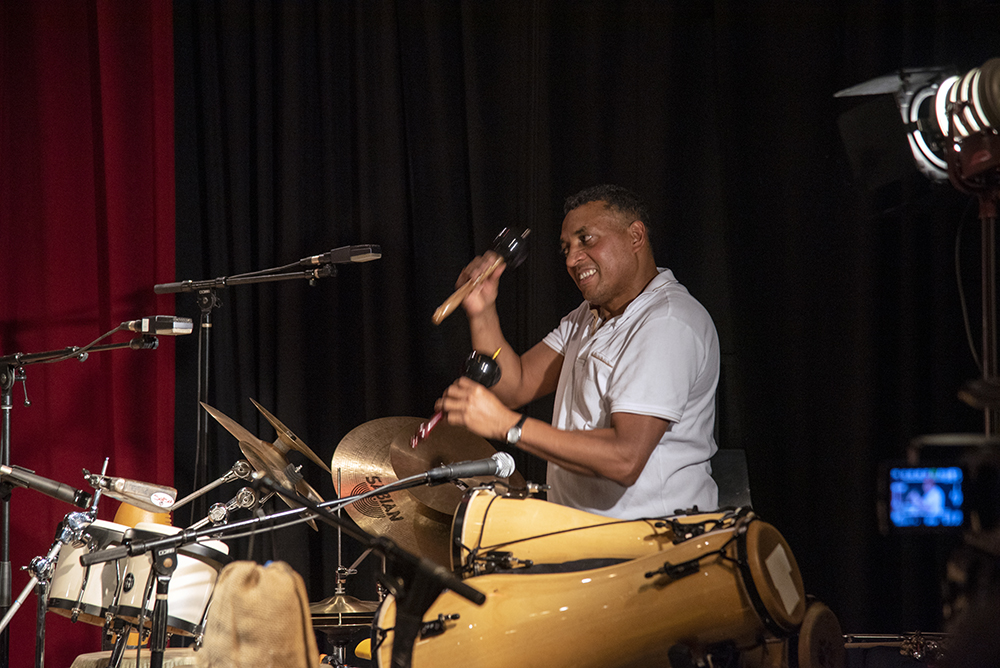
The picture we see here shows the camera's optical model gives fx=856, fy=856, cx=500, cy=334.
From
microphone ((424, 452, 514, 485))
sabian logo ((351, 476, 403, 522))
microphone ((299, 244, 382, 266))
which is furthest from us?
microphone ((299, 244, 382, 266))

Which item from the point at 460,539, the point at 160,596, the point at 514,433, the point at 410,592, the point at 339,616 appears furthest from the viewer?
the point at 339,616

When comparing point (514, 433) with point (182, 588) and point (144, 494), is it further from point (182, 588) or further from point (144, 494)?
point (182, 588)

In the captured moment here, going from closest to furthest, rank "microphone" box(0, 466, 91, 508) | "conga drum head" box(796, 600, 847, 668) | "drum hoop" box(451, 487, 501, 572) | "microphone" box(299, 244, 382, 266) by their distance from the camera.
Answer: "conga drum head" box(796, 600, 847, 668) → "microphone" box(0, 466, 91, 508) → "drum hoop" box(451, 487, 501, 572) → "microphone" box(299, 244, 382, 266)

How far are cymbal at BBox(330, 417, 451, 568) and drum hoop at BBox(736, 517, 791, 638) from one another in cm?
112

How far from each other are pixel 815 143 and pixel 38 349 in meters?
3.03

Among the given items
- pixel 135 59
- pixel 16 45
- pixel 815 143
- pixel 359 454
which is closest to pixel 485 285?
pixel 359 454

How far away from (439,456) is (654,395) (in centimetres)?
71

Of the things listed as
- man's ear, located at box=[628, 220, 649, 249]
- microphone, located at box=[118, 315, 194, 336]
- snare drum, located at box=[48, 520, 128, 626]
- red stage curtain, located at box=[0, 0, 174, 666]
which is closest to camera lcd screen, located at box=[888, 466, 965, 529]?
man's ear, located at box=[628, 220, 649, 249]

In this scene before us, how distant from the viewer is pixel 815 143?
8.95 feet

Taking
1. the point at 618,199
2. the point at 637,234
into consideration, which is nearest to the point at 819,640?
the point at 637,234

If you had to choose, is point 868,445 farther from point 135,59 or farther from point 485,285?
point 135,59

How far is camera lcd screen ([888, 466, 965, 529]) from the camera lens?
64.0 inches

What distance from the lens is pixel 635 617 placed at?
164 centimetres

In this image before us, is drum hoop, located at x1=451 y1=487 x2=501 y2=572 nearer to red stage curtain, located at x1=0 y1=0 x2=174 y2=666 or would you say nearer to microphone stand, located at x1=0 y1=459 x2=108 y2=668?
microphone stand, located at x1=0 y1=459 x2=108 y2=668
